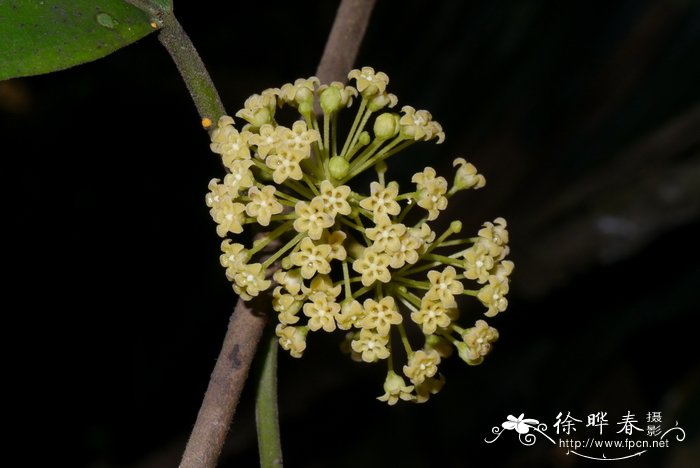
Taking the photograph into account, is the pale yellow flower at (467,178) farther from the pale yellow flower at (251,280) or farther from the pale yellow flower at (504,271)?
the pale yellow flower at (251,280)

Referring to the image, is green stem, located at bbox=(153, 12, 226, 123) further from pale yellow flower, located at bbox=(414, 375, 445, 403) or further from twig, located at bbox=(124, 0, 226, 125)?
pale yellow flower, located at bbox=(414, 375, 445, 403)

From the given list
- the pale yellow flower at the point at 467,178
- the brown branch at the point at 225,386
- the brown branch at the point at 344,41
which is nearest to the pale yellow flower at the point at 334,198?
the brown branch at the point at 225,386

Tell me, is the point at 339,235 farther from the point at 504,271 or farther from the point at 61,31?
the point at 61,31

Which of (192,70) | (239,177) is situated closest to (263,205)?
(239,177)

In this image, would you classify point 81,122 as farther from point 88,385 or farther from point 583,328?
point 583,328

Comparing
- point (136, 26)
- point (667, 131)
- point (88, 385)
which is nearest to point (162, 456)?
point (88, 385)
